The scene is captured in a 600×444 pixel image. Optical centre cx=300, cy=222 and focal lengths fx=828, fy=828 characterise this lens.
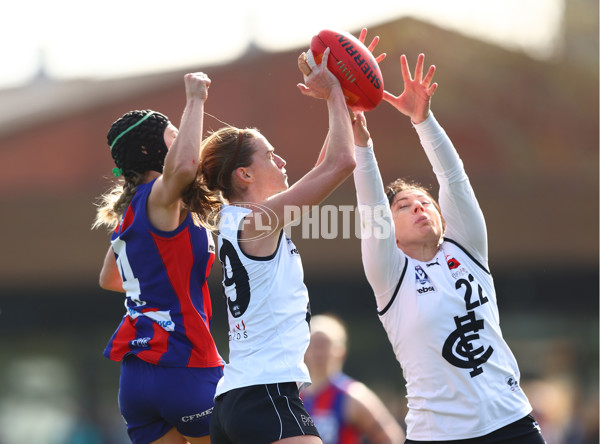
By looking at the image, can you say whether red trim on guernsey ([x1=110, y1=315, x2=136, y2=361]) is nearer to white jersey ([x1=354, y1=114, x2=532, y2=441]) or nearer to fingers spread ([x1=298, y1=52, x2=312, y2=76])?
white jersey ([x1=354, y1=114, x2=532, y2=441])

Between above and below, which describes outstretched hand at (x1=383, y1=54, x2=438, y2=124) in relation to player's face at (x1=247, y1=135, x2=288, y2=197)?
above

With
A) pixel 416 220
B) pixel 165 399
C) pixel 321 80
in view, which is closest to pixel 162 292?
pixel 165 399

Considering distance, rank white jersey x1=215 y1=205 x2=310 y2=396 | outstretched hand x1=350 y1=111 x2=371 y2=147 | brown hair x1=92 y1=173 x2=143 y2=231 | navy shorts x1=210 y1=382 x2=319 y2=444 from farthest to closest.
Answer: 1. outstretched hand x1=350 y1=111 x2=371 y2=147
2. brown hair x1=92 y1=173 x2=143 y2=231
3. white jersey x1=215 y1=205 x2=310 y2=396
4. navy shorts x1=210 y1=382 x2=319 y2=444

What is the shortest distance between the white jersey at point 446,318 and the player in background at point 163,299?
0.83 metres

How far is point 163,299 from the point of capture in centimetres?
378


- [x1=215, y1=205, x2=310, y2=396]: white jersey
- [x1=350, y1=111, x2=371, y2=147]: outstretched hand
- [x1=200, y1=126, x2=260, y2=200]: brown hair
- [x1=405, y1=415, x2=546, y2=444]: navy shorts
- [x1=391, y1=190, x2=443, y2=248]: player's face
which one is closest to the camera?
[x1=215, y1=205, x2=310, y2=396]: white jersey

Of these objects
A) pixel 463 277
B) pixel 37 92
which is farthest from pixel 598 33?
pixel 463 277

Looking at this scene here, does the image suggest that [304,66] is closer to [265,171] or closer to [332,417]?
[265,171]

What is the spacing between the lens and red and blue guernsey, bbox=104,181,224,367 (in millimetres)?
3748

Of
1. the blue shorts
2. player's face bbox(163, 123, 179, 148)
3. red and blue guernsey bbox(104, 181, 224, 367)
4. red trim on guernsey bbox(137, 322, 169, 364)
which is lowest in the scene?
the blue shorts

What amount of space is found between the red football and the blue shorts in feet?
4.86

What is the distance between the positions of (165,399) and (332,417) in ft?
8.05

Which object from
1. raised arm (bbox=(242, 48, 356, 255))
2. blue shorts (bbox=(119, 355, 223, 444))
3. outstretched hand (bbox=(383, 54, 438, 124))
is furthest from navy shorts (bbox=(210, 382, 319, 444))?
outstretched hand (bbox=(383, 54, 438, 124))

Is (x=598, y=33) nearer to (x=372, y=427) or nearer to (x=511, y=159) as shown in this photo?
(x=511, y=159)
